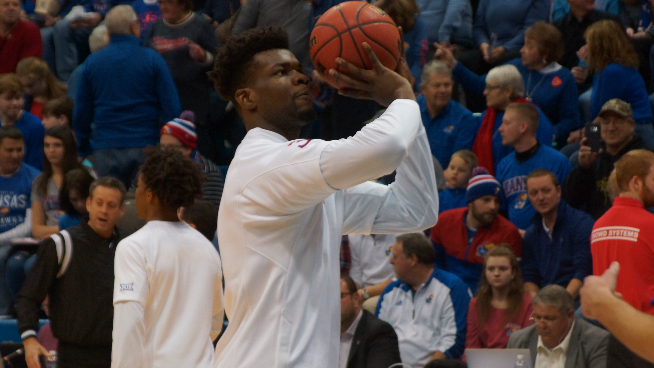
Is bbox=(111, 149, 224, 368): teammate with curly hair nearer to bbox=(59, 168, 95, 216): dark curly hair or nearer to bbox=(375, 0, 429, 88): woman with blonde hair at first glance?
bbox=(59, 168, 95, 216): dark curly hair

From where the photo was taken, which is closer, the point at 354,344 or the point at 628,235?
the point at 628,235

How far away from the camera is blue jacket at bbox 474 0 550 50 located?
34.1ft

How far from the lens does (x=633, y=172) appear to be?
599 centimetres

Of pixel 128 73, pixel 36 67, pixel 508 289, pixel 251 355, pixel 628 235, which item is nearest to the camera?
pixel 251 355

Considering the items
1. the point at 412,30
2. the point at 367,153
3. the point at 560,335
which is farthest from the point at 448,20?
the point at 367,153

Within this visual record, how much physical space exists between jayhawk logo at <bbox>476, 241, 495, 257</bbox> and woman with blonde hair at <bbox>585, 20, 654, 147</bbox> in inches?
76.5

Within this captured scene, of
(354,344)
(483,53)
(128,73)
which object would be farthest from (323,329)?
(483,53)

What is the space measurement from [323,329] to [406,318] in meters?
4.45

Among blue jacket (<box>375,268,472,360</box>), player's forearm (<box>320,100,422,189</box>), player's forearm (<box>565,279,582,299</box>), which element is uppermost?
player's forearm (<box>320,100,422,189</box>)

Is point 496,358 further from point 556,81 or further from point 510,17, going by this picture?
point 510,17

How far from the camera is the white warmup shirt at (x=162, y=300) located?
4.30 m

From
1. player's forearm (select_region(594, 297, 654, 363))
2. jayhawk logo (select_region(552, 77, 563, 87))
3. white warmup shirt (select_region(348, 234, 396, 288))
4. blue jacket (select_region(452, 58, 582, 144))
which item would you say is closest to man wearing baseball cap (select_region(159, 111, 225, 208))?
white warmup shirt (select_region(348, 234, 396, 288))

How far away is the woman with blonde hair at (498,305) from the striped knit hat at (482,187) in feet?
2.70

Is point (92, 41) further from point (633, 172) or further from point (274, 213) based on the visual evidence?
point (274, 213)
